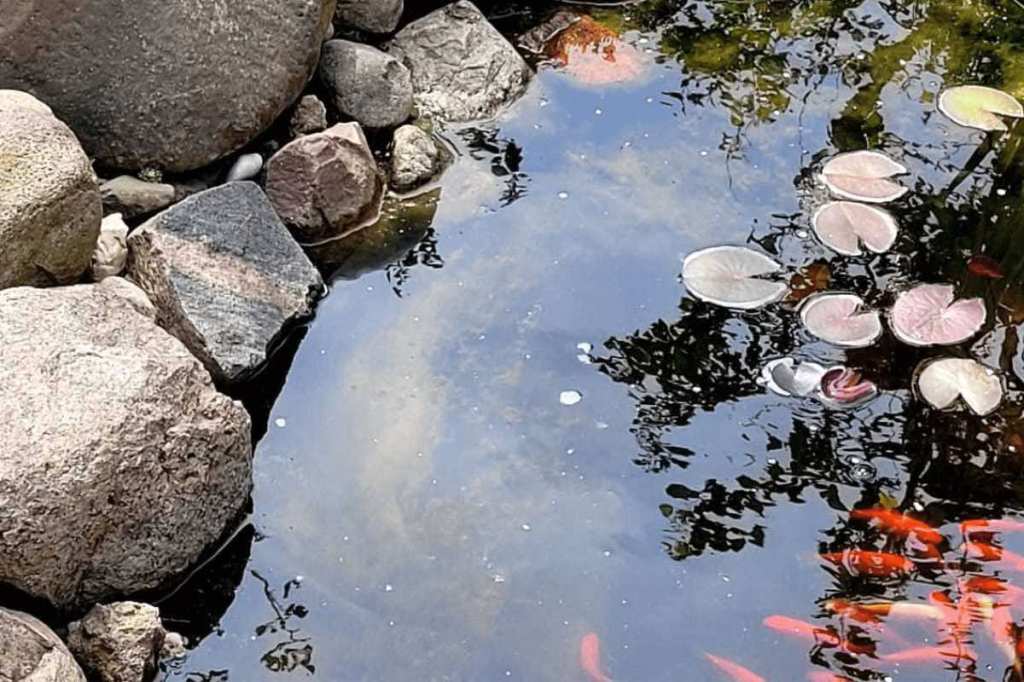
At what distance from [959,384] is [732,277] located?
675 mm

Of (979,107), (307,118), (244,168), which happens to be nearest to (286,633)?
(244,168)

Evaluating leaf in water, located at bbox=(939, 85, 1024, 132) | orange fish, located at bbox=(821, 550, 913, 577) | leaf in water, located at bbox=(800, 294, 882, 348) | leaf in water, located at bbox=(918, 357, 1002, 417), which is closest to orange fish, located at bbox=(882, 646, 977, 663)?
orange fish, located at bbox=(821, 550, 913, 577)

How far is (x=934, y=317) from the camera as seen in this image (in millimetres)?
3484

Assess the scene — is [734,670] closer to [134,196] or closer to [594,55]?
[134,196]

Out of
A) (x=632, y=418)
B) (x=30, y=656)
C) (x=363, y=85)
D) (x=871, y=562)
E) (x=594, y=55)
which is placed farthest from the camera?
(x=594, y=55)

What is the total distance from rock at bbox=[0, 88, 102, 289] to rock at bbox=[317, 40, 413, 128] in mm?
1055

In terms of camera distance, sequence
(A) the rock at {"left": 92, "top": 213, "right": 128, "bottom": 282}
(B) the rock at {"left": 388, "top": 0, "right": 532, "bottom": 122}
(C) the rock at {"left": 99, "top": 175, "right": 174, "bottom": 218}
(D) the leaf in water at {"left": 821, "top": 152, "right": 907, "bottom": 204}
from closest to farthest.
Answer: (A) the rock at {"left": 92, "top": 213, "right": 128, "bottom": 282}, (C) the rock at {"left": 99, "top": 175, "right": 174, "bottom": 218}, (D) the leaf in water at {"left": 821, "top": 152, "right": 907, "bottom": 204}, (B) the rock at {"left": 388, "top": 0, "right": 532, "bottom": 122}

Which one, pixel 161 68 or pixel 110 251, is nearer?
pixel 110 251

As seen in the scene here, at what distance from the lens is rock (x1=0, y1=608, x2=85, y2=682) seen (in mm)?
2463

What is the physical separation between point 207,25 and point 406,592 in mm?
1752

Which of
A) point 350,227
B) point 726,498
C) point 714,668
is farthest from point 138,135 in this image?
point 714,668

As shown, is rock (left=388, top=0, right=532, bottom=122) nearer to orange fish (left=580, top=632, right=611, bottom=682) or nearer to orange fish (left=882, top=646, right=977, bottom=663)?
orange fish (left=580, top=632, right=611, bottom=682)

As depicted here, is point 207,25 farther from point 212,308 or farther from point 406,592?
point 406,592

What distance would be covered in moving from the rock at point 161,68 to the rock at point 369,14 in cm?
34
